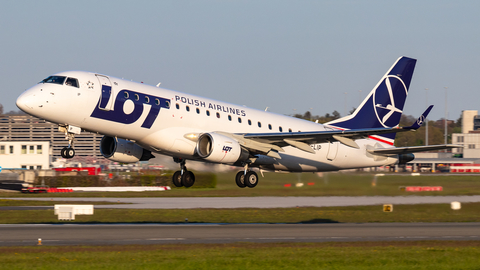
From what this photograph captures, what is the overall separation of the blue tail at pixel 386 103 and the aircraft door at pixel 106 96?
18.1 metres

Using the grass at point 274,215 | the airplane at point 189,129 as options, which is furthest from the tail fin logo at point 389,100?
the grass at point 274,215

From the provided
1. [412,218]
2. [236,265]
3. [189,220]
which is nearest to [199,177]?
[189,220]

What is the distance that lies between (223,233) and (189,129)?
678 cm

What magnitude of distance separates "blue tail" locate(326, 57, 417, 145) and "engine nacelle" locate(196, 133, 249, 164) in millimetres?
11786

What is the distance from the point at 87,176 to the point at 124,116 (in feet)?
A: 176

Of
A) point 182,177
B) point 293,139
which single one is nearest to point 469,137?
point 293,139

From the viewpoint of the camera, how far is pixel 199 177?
6806 cm

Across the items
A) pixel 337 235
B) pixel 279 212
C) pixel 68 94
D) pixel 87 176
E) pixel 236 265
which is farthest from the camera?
pixel 87 176

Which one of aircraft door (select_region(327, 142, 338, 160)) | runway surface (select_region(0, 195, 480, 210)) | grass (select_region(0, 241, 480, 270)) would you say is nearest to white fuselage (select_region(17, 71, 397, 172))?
aircraft door (select_region(327, 142, 338, 160))

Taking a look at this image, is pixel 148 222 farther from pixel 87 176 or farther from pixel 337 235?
pixel 87 176

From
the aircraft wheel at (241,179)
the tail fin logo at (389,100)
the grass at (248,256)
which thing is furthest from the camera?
the tail fin logo at (389,100)

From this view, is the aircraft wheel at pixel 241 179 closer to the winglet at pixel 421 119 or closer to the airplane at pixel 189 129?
the airplane at pixel 189 129

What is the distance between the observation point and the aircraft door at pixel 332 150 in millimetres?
38906

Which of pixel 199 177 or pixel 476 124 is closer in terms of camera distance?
pixel 199 177
